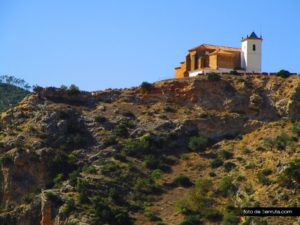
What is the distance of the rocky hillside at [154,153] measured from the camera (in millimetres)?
61375

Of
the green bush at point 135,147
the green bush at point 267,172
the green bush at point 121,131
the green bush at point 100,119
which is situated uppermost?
the green bush at point 100,119

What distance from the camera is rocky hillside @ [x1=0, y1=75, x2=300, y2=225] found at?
201 ft

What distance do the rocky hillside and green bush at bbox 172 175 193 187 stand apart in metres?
0.07

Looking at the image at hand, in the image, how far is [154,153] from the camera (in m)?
69.6

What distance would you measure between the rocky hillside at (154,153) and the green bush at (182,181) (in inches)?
2.9

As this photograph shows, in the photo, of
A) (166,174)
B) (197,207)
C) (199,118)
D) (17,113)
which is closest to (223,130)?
(199,118)

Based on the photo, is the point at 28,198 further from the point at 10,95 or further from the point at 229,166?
the point at 10,95

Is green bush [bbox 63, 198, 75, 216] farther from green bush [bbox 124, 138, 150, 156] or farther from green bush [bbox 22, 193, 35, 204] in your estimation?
green bush [bbox 124, 138, 150, 156]

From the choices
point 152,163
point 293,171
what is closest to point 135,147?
point 152,163

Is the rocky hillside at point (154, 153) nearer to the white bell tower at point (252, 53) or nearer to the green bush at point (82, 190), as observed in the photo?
the green bush at point (82, 190)

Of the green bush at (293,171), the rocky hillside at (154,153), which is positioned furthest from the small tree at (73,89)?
the green bush at (293,171)

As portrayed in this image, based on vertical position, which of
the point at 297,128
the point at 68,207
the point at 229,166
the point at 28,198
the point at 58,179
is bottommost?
the point at 68,207

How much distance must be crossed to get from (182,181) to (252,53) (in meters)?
17.3

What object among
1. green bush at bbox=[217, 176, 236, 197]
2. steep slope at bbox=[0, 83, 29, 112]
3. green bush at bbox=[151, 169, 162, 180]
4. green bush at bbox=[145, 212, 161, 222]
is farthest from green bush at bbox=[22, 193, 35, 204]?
steep slope at bbox=[0, 83, 29, 112]
